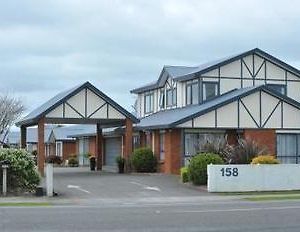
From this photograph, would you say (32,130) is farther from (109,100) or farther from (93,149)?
(109,100)

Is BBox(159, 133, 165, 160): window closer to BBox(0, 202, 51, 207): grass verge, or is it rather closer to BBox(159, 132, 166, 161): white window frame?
BBox(159, 132, 166, 161): white window frame

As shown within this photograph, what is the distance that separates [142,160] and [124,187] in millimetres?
9459

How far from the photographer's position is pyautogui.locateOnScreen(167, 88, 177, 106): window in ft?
154

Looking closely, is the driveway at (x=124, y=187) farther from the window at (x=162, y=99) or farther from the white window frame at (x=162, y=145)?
the window at (x=162, y=99)

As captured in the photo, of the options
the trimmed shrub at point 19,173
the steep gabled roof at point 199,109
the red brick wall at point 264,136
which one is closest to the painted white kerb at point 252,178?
the trimmed shrub at point 19,173

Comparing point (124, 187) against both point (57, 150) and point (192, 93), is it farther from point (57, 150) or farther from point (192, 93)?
point (57, 150)

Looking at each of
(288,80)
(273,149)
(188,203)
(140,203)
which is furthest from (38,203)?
(288,80)

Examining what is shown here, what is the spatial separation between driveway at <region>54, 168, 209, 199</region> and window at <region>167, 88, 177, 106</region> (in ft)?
34.0

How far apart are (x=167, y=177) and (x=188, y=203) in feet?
42.3

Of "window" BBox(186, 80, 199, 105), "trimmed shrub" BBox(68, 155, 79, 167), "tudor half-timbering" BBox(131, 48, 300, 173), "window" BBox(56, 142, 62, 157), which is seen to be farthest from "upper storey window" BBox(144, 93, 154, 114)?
"window" BBox(56, 142, 62, 157)

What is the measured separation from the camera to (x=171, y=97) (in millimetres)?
47812

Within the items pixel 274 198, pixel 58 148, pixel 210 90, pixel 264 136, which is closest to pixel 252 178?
pixel 274 198

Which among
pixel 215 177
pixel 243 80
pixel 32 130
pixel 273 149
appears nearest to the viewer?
pixel 215 177

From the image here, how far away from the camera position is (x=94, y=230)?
14.3m
